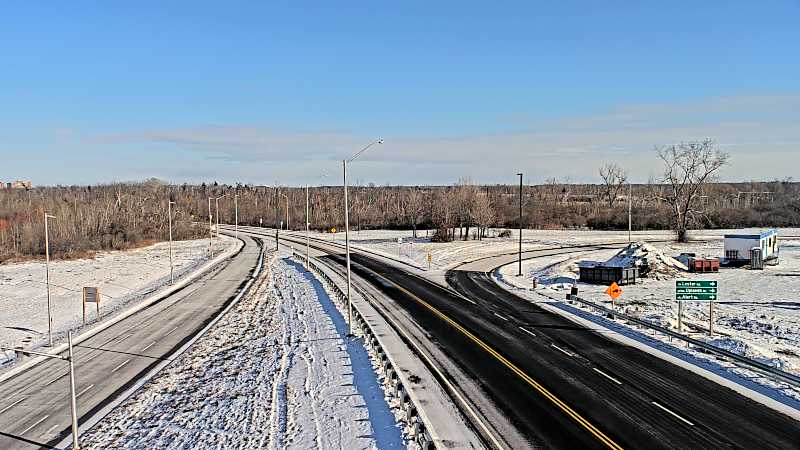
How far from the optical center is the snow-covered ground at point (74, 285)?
37.6 metres

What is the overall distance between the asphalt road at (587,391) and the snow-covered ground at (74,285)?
24059 millimetres

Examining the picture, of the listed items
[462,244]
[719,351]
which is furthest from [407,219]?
[719,351]

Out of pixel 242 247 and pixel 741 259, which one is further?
pixel 242 247

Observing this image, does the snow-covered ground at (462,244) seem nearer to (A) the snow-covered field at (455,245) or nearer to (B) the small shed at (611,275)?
(A) the snow-covered field at (455,245)

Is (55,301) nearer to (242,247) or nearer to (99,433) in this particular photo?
(99,433)

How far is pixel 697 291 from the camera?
28.8 metres

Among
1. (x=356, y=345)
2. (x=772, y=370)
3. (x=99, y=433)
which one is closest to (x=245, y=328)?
(x=356, y=345)

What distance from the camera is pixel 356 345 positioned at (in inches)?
1045

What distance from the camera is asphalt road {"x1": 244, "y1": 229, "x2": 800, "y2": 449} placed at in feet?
51.2

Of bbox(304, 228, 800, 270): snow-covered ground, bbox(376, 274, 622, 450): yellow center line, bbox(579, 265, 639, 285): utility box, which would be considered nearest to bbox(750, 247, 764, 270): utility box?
bbox(579, 265, 639, 285): utility box

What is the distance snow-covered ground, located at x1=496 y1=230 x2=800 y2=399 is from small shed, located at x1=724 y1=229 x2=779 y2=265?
5.76ft

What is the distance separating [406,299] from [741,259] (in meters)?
38.2

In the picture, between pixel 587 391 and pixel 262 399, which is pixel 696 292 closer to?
pixel 587 391

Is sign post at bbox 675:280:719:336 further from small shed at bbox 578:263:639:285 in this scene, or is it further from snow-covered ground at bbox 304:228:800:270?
snow-covered ground at bbox 304:228:800:270
